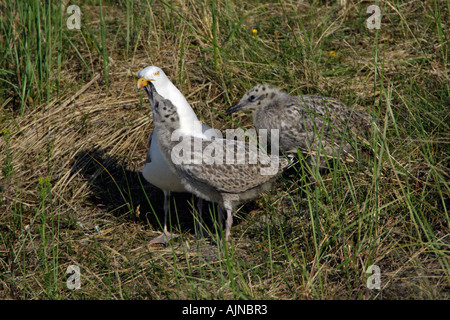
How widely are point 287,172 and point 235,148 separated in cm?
83

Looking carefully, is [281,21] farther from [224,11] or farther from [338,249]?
[338,249]

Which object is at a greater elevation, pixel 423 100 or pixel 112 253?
pixel 423 100

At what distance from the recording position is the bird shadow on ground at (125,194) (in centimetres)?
509

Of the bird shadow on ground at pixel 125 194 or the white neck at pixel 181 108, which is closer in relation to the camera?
the white neck at pixel 181 108

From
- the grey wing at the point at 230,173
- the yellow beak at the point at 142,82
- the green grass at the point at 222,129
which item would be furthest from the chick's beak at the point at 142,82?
the green grass at the point at 222,129

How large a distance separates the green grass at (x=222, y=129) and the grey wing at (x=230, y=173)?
10.7 inches

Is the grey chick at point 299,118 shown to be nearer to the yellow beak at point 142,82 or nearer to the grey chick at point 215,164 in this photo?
the grey chick at point 215,164

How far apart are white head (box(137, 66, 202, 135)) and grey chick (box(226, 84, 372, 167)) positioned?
2.27 feet

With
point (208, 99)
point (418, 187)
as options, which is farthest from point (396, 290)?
point (208, 99)

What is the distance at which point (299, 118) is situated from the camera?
4.96 metres

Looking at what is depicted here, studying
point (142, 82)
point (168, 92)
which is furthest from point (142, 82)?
point (168, 92)

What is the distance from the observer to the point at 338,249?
3.89 m

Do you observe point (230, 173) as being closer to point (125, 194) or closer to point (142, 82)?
point (142, 82)

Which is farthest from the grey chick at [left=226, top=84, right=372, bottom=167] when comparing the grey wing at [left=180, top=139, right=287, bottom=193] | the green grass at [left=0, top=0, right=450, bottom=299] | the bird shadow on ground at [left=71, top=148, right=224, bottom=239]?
the bird shadow on ground at [left=71, top=148, right=224, bottom=239]
